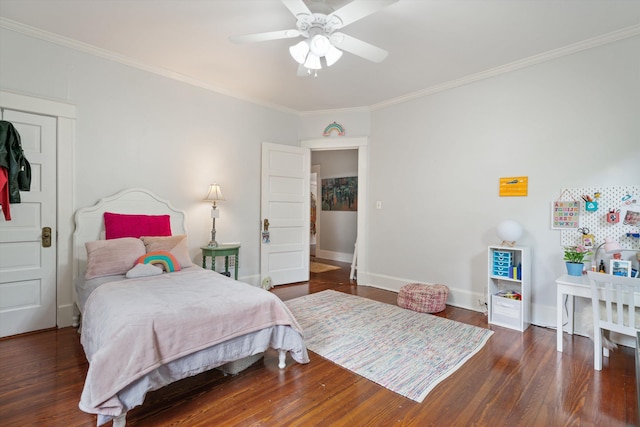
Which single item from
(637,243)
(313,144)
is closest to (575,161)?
(637,243)

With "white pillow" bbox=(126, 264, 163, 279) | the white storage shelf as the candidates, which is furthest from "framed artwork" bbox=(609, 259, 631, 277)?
"white pillow" bbox=(126, 264, 163, 279)

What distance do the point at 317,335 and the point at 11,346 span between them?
2523mm

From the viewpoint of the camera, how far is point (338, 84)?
3.83m

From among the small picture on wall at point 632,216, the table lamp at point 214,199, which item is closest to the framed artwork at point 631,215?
the small picture on wall at point 632,216

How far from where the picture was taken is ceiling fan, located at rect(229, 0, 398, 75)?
75.9 inches

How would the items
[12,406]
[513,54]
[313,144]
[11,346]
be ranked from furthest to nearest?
1. [313,144]
2. [513,54]
3. [11,346]
4. [12,406]

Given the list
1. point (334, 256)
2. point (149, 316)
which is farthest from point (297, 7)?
point (334, 256)

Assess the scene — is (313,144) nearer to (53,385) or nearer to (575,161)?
(575,161)

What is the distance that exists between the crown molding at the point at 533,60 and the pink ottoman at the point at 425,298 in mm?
2424

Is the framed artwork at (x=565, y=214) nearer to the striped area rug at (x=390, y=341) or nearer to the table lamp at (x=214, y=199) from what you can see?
the striped area rug at (x=390, y=341)

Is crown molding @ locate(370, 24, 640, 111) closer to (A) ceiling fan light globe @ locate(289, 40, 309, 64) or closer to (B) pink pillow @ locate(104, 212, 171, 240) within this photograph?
(A) ceiling fan light globe @ locate(289, 40, 309, 64)

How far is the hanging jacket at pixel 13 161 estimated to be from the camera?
249cm

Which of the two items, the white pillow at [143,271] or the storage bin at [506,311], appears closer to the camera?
the white pillow at [143,271]

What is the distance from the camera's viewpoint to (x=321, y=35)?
7.21 feet
